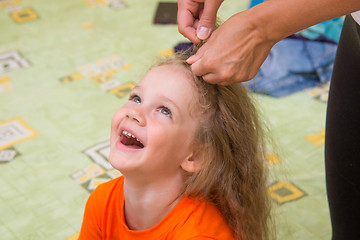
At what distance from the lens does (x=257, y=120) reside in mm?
A: 1027

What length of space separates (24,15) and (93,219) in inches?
60.6

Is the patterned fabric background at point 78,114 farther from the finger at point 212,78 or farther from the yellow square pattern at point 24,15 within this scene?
the finger at point 212,78

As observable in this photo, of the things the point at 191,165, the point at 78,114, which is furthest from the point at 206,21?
the point at 78,114

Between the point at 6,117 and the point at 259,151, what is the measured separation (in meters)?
1.01

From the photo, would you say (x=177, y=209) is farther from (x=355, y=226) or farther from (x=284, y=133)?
(x=284, y=133)

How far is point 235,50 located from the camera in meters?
0.79

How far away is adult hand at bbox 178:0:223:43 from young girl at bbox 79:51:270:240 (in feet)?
0.25

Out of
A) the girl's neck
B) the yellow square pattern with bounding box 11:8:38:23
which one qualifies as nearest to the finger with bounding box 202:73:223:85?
the girl's neck

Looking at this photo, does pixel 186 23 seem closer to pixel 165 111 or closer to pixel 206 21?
pixel 206 21

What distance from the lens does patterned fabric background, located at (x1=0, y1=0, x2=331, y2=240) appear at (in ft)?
4.49

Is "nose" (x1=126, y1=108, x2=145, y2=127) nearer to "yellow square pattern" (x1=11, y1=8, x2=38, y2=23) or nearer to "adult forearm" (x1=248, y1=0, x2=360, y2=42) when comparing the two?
"adult forearm" (x1=248, y1=0, x2=360, y2=42)

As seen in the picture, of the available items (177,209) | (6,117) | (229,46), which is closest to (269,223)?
(177,209)

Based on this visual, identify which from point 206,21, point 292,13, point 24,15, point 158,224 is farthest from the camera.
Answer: point 24,15

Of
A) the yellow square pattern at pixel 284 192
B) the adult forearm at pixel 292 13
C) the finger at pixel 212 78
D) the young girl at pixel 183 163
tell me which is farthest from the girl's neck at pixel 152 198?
the yellow square pattern at pixel 284 192
